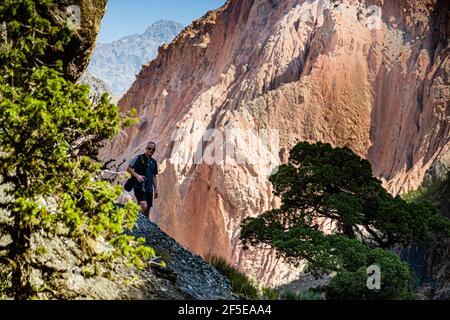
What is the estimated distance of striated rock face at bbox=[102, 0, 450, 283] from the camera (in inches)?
980

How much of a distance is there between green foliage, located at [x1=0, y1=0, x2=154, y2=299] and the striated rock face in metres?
15.6

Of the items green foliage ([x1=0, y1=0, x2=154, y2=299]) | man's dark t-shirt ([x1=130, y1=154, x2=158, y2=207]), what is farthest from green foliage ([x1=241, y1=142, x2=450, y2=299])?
green foliage ([x1=0, y1=0, x2=154, y2=299])

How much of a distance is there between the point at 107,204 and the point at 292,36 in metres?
27.6

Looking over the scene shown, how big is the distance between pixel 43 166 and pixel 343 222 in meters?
7.84

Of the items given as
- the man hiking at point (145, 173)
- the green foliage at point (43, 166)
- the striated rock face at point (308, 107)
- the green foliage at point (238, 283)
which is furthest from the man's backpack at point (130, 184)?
the striated rock face at point (308, 107)

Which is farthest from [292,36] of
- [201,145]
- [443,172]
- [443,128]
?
[443,172]

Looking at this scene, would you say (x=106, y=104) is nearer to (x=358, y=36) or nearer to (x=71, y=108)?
(x=71, y=108)

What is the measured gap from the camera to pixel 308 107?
91.4ft

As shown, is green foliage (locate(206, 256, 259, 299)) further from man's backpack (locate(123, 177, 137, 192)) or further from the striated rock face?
the striated rock face

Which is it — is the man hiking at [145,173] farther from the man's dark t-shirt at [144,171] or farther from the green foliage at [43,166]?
the green foliage at [43,166]

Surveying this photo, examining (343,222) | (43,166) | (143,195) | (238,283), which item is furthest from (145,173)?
(343,222)

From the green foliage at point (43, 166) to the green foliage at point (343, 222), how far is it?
539cm

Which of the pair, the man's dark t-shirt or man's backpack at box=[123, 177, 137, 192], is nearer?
man's backpack at box=[123, 177, 137, 192]

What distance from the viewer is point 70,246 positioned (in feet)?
19.9
